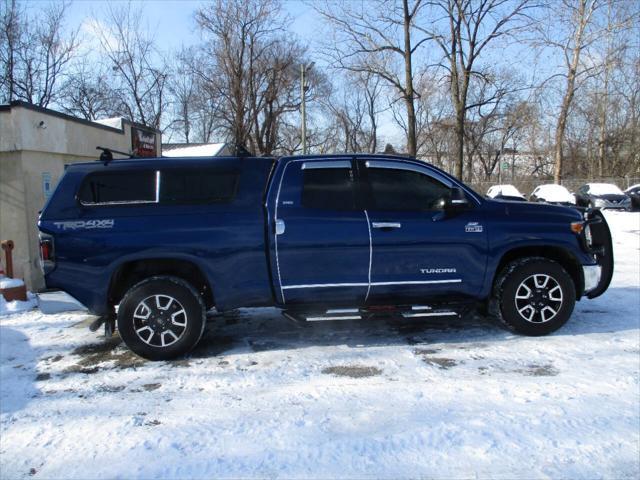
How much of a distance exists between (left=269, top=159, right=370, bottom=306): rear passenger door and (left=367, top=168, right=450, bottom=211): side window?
0.25 m

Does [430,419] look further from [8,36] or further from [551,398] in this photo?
[8,36]

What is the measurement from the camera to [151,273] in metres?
4.82

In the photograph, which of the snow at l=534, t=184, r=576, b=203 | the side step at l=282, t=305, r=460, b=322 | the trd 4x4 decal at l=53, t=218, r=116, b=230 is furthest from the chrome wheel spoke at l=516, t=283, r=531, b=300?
the snow at l=534, t=184, r=576, b=203

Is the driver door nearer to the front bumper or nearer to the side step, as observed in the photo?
the side step

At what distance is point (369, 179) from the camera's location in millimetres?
4965

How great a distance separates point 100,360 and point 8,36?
1111 inches

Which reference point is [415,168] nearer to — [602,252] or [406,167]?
[406,167]

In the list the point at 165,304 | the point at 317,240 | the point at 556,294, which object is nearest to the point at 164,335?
the point at 165,304

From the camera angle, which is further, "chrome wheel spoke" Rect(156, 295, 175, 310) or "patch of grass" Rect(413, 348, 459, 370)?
"chrome wheel spoke" Rect(156, 295, 175, 310)

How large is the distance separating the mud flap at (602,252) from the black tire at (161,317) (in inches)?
166

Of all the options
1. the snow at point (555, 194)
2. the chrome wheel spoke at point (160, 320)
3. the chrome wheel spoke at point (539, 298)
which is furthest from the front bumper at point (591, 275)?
the snow at point (555, 194)

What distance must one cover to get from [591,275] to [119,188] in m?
4.94

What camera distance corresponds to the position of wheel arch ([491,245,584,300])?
16.9 ft

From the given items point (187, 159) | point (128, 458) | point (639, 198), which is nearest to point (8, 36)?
point (187, 159)
